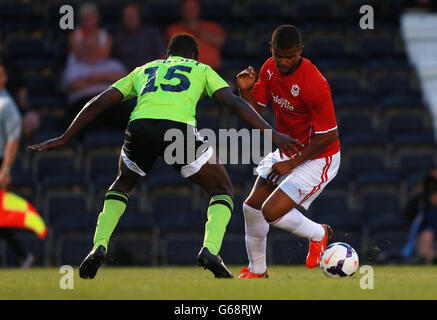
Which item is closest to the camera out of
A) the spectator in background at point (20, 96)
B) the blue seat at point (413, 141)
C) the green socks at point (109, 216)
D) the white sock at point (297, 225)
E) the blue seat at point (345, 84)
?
the green socks at point (109, 216)

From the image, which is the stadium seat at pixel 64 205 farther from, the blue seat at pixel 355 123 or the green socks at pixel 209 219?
the green socks at pixel 209 219

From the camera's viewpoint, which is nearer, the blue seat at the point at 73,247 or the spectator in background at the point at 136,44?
the blue seat at the point at 73,247

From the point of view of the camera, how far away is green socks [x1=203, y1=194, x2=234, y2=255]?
18.9ft

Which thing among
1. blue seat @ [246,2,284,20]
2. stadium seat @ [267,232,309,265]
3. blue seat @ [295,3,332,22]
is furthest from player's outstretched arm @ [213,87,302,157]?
blue seat @ [246,2,284,20]

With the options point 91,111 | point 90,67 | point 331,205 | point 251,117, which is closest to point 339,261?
point 251,117

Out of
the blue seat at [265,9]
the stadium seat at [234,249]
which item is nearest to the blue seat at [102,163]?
the stadium seat at [234,249]

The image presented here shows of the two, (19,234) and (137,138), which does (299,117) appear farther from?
(19,234)

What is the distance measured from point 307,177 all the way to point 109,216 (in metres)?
1.50

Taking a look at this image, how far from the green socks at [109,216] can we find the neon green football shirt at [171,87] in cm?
58

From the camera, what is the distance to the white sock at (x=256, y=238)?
6484 millimetres

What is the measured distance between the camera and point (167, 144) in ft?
19.1
